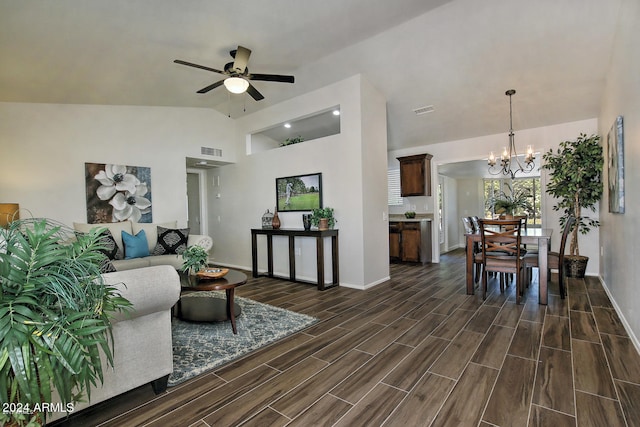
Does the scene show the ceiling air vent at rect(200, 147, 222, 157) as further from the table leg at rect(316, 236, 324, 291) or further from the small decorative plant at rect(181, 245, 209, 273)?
the small decorative plant at rect(181, 245, 209, 273)

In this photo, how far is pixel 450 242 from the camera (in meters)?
8.52

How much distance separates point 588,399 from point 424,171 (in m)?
5.04

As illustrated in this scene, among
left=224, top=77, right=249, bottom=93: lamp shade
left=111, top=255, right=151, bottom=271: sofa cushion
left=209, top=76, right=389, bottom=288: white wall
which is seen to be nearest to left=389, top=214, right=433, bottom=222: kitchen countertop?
left=209, top=76, right=389, bottom=288: white wall

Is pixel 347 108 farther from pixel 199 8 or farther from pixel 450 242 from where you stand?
pixel 450 242

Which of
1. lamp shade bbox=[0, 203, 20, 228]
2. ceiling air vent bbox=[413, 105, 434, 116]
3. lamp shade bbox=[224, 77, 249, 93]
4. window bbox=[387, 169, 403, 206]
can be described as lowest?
lamp shade bbox=[0, 203, 20, 228]

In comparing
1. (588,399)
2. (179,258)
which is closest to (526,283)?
(588,399)

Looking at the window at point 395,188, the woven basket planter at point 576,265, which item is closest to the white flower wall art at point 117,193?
the window at point 395,188

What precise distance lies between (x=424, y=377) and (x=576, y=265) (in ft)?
13.7

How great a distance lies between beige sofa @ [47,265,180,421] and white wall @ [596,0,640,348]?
3413 millimetres

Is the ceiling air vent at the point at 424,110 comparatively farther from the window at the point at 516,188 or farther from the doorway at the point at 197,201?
the window at the point at 516,188

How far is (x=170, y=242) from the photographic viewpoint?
4699 mm

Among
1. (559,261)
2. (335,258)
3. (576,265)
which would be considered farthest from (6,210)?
(576,265)

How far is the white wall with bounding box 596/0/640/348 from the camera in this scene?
7.93ft

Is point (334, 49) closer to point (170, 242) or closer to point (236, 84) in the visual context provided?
point (236, 84)
